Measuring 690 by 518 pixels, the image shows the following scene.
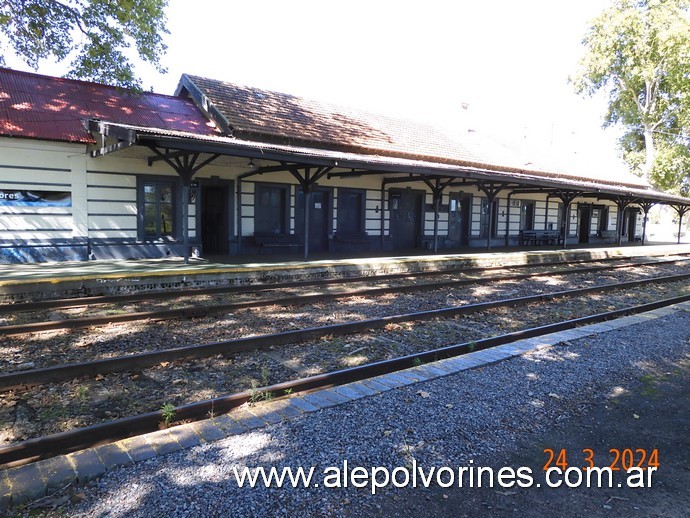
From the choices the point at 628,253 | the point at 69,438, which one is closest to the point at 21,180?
the point at 69,438

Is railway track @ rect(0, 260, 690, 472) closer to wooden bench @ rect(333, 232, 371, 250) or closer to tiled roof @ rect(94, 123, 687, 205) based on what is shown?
tiled roof @ rect(94, 123, 687, 205)

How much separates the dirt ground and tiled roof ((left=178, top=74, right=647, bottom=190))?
13.9 metres

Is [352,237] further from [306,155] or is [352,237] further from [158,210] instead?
[158,210]

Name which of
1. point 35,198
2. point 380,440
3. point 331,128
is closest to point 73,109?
point 35,198

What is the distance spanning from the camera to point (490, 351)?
5359 millimetres

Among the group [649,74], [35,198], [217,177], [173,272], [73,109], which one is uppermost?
[649,74]

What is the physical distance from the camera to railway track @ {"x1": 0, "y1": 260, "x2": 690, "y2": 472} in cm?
329

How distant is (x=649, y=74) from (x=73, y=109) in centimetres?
3430

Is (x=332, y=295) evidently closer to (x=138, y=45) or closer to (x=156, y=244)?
(x=156, y=244)

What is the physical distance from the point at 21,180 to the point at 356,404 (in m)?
12.4

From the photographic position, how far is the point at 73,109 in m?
14.0

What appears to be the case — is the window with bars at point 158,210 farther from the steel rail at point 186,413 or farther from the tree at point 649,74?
the tree at point 649,74

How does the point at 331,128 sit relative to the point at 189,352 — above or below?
above

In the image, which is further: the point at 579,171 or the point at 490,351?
the point at 579,171
